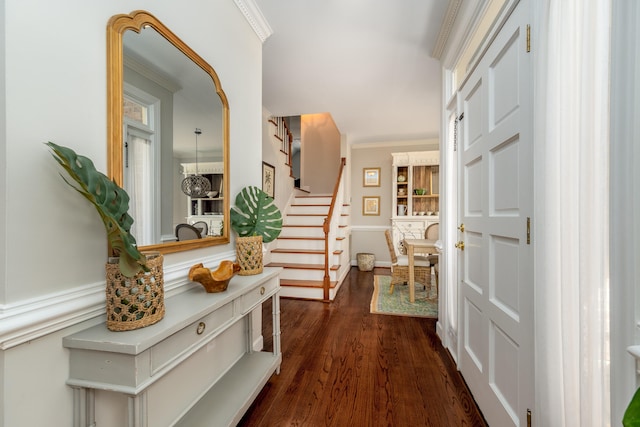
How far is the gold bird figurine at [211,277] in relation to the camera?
1.27 meters

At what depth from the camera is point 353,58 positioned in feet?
8.46

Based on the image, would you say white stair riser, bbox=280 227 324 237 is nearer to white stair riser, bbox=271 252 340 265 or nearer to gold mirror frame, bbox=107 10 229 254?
white stair riser, bbox=271 252 340 265

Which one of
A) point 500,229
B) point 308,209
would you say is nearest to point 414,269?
point 308,209

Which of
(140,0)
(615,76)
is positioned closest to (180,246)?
(140,0)

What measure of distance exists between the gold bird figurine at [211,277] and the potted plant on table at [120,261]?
0.90 feet

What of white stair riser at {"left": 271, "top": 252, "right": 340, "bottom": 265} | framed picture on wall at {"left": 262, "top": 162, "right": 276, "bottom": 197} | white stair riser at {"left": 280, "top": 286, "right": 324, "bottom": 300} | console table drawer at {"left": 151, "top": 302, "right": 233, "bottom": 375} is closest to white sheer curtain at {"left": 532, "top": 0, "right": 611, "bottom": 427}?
console table drawer at {"left": 151, "top": 302, "right": 233, "bottom": 375}

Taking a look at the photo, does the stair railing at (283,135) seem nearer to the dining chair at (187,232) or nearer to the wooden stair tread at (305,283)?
the wooden stair tread at (305,283)

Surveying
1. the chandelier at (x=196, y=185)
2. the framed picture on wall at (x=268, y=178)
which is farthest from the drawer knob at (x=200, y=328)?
the framed picture on wall at (x=268, y=178)

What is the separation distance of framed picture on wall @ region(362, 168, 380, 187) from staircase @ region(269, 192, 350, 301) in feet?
4.28

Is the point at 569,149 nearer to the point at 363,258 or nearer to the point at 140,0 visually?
the point at 140,0

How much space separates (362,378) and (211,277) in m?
1.30

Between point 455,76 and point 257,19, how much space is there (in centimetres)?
169

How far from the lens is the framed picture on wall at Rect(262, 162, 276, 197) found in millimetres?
3965

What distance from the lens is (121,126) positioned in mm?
1018
